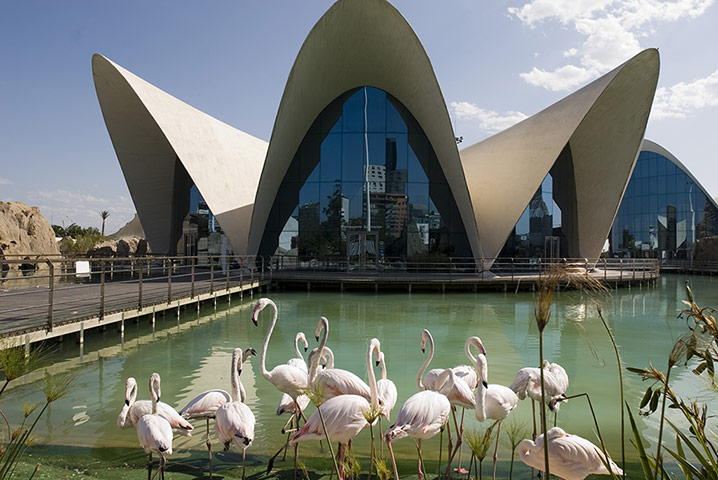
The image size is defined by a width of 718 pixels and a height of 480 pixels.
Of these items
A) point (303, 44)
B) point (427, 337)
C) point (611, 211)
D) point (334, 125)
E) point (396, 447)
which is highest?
point (303, 44)

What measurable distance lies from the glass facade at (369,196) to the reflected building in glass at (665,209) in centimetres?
2516

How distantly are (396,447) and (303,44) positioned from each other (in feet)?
52.2

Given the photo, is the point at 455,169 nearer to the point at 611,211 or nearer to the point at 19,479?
the point at 611,211

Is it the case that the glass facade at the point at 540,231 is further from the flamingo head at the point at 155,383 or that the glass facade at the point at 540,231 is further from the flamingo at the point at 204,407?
Answer: the flamingo head at the point at 155,383

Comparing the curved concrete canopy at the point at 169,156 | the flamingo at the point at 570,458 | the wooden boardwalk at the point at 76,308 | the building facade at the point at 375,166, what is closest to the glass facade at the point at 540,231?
the building facade at the point at 375,166

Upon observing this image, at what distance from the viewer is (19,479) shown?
329 cm

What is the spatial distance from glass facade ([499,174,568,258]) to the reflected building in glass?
65.9ft

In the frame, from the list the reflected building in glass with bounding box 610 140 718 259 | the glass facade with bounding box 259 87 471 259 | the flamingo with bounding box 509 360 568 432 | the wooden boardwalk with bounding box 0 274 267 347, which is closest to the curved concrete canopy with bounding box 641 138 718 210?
the reflected building in glass with bounding box 610 140 718 259

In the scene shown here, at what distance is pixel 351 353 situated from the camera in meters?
7.63

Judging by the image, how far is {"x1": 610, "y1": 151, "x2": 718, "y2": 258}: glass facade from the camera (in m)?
36.6

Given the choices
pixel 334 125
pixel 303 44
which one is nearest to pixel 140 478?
pixel 303 44

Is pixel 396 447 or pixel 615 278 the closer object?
pixel 396 447

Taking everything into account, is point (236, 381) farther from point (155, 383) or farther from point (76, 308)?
point (76, 308)

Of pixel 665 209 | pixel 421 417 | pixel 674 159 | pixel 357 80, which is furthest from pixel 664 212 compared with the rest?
pixel 421 417
